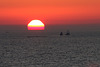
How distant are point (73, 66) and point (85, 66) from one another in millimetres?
2433

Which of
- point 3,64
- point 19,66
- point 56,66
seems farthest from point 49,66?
point 3,64

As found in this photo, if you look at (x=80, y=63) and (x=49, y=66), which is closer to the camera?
(x=49, y=66)

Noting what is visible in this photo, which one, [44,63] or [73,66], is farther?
[44,63]

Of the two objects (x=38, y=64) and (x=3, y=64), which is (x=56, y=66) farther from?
(x=3, y=64)

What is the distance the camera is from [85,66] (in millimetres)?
61844

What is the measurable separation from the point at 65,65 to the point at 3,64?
43.5 ft

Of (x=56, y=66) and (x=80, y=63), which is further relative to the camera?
(x=80, y=63)

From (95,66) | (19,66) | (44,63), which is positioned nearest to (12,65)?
(19,66)

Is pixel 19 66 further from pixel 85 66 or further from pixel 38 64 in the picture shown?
pixel 85 66

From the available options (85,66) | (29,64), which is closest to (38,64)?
(29,64)

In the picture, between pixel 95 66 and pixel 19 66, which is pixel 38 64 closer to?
pixel 19 66

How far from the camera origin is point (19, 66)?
61.3 metres

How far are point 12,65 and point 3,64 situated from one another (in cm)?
283

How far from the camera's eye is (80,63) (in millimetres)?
65875
